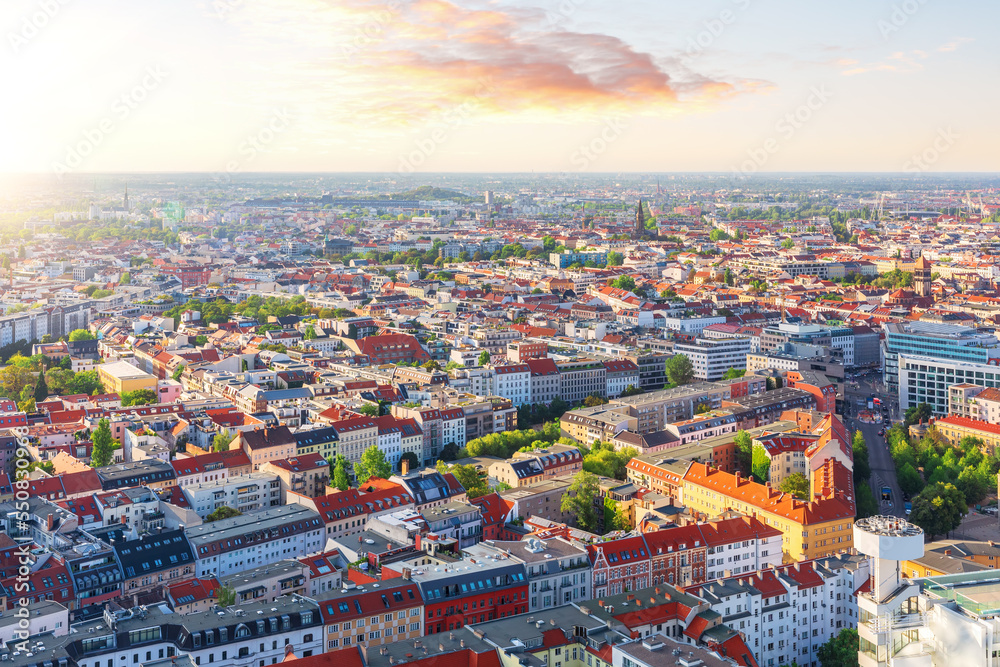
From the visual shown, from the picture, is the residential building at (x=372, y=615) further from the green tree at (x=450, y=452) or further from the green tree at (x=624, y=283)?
the green tree at (x=624, y=283)

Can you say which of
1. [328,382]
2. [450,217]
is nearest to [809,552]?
[328,382]

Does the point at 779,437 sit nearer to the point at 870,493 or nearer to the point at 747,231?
the point at 870,493

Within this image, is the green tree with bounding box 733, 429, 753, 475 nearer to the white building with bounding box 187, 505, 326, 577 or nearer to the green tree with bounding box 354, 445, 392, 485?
the green tree with bounding box 354, 445, 392, 485

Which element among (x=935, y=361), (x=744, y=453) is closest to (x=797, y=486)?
(x=744, y=453)

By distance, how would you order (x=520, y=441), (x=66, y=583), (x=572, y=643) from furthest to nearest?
(x=520, y=441) < (x=66, y=583) < (x=572, y=643)

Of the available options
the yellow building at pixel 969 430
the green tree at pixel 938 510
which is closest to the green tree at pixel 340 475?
the green tree at pixel 938 510

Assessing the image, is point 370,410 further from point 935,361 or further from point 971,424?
point 935,361

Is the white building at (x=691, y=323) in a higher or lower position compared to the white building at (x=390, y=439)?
higher
